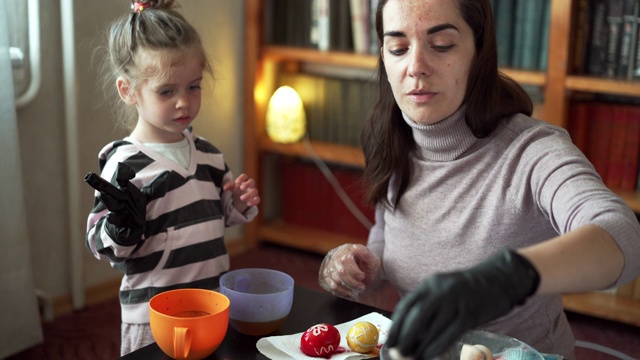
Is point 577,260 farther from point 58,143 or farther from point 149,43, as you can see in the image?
point 58,143

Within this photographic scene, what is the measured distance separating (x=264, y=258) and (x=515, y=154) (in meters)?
1.90

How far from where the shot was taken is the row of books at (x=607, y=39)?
2396 millimetres

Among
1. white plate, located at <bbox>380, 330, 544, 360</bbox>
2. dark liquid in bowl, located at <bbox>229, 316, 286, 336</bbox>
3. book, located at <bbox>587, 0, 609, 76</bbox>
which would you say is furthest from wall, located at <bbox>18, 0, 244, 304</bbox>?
white plate, located at <bbox>380, 330, 544, 360</bbox>

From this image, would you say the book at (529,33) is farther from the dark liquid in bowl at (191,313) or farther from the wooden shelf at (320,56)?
the dark liquid in bowl at (191,313)

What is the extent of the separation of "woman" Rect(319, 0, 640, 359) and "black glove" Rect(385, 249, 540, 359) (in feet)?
1.10

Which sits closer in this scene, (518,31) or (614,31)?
(614,31)

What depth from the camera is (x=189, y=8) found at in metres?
2.79

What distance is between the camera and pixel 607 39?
2434 mm

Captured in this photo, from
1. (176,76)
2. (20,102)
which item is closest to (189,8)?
(20,102)

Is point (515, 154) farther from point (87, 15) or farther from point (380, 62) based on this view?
point (87, 15)

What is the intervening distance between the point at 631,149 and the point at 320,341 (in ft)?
5.80

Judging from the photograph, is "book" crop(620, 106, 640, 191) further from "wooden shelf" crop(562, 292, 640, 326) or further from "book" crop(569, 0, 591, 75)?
"wooden shelf" crop(562, 292, 640, 326)

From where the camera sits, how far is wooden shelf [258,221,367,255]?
303cm

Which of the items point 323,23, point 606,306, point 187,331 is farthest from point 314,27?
point 187,331
